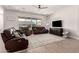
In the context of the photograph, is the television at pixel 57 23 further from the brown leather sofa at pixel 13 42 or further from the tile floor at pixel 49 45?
the brown leather sofa at pixel 13 42

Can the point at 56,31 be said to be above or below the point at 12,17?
below

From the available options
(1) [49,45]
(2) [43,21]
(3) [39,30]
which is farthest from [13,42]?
(1) [49,45]

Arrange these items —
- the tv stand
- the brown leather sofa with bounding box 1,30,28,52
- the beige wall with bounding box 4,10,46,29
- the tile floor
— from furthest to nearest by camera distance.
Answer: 1. the tv stand
2. the tile floor
3. the brown leather sofa with bounding box 1,30,28,52
4. the beige wall with bounding box 4,10,46,29

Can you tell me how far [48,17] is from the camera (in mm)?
1850

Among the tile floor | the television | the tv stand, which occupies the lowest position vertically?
the tile floor

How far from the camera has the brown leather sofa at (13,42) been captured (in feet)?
5.63

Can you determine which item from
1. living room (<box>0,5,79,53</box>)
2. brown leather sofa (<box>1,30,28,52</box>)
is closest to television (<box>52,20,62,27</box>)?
living room (<box>0,5,79,53</box>)

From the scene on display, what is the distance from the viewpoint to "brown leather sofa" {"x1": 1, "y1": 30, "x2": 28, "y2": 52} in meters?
1.72

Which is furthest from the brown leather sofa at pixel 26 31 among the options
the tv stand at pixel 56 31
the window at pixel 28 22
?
the tv stand at pixel 56 31

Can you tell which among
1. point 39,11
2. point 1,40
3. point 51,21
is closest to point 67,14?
point 51,21

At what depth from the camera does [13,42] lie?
5.76ft

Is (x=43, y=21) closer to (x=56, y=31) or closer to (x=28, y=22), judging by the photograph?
(x=28, y=22)

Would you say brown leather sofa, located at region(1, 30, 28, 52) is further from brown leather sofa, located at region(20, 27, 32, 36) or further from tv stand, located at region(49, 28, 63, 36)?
tv stand, located at region(49, 28, 63, 36)

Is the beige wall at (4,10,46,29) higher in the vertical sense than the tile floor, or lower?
higher
